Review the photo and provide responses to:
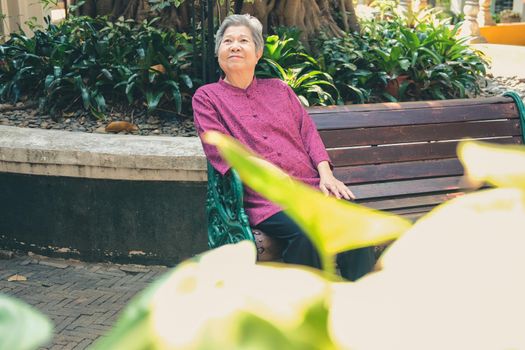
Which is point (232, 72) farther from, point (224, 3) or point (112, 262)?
point (224, 3)

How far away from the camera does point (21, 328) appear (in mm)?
453

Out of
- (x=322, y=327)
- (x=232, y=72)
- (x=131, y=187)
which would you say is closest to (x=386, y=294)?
(x=322, y=327)

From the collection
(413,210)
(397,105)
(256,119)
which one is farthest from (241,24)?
(413,210)

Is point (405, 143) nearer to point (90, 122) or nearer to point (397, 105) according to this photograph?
point (397, 105)

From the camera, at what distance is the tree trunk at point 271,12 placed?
6914 mm

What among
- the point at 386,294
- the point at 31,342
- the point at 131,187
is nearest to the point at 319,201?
the point at 386,294

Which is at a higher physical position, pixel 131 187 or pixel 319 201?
pixel 319 201

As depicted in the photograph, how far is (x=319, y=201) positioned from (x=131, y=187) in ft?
14.4

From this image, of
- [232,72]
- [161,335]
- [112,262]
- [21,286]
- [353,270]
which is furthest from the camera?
[112,262]

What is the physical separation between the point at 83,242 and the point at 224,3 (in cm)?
254

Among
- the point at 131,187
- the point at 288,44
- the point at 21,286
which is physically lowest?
the point at 21,286

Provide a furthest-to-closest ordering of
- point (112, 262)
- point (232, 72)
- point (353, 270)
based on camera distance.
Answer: point (112, 262) → point (232, 72) → point (353, 270)

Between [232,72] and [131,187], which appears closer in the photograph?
[232,72]

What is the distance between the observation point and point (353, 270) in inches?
130
